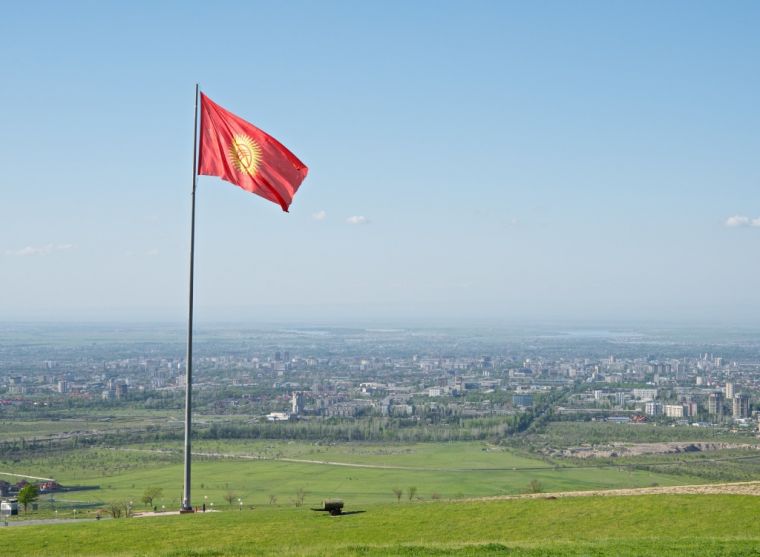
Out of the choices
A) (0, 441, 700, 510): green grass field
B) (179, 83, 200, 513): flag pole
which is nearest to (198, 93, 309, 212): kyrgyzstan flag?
(179, 83, 200, 513): flag pole

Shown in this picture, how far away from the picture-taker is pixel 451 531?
15.2m

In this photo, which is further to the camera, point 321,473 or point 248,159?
point 321,473

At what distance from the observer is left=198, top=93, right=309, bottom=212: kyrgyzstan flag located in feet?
56.7

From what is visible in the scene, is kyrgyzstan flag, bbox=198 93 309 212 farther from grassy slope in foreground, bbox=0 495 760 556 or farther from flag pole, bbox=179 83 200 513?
grassy slope in foreground, bbox=0 495 760 556

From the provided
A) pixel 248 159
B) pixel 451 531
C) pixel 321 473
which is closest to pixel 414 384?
pixel 321 473

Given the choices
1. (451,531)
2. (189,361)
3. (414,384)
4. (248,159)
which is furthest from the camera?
(414,384)

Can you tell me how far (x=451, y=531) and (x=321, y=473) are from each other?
36.6m

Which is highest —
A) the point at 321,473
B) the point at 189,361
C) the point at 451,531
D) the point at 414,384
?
the point at 189,361

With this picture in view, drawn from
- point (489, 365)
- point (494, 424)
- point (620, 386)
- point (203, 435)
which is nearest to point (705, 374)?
point (620, 386)

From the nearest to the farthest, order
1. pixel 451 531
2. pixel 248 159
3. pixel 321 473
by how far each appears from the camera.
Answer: pixel 451 531 < pixel 248 159 < pixel 321 473

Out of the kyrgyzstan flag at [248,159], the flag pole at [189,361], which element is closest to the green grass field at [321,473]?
the flag pole at [189,361]

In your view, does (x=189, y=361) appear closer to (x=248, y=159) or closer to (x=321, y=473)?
(x=248, y=159)

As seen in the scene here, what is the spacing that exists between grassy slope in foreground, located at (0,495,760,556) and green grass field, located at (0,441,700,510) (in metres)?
19.6

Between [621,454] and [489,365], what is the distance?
265 ft
